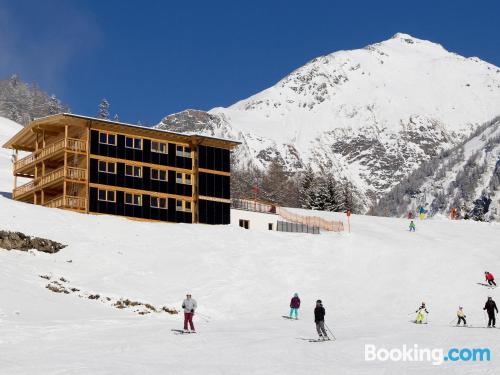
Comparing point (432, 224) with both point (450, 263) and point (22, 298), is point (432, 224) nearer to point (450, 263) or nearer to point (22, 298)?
point (450, 263)

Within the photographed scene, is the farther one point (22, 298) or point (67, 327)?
point (22, 298)

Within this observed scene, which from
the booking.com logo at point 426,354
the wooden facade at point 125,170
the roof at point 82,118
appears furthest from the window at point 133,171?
the booking.com logo at point 426,354

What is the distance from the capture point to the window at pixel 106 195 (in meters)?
67.4

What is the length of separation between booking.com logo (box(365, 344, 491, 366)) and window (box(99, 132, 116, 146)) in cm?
4415

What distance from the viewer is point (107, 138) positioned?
6938 cm

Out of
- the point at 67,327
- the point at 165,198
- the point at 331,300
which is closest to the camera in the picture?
the point at 67,327

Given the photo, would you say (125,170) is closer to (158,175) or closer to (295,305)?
(158,175)

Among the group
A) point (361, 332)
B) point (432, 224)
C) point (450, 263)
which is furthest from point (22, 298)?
point (432, 224)

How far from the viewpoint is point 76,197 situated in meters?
66.0

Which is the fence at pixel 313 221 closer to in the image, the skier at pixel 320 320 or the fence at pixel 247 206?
the fence at pixel 247 206

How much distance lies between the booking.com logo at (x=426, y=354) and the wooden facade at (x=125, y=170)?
41745 mm

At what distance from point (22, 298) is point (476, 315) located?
2357cm

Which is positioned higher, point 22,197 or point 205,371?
point 22,197

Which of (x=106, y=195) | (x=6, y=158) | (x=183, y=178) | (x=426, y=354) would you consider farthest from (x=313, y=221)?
(x=426, y=354)
